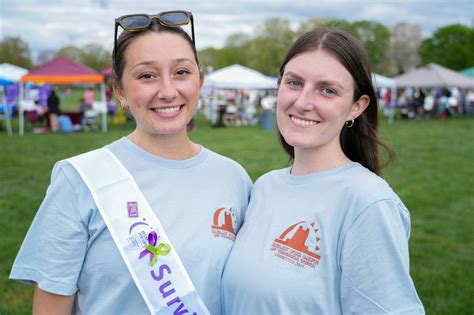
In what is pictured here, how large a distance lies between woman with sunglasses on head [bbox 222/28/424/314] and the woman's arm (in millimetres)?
633

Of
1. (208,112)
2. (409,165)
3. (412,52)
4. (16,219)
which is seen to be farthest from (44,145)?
(412,52)

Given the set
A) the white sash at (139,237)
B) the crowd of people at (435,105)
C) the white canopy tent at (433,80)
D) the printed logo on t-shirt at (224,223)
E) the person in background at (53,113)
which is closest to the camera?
the white sash at (139,237)

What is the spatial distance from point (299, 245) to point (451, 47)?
71.9 metres

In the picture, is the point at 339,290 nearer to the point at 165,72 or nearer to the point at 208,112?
the point at 165,72

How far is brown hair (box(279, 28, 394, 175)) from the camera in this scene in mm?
2088

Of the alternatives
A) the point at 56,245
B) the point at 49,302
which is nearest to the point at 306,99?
the point at 56,245

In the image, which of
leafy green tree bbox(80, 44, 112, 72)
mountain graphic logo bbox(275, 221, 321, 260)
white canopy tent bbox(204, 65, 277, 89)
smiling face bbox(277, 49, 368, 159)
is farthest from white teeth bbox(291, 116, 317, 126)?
leafy green tree bbox(80, 44, 112, 72)

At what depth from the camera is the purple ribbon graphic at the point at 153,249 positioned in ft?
6.87

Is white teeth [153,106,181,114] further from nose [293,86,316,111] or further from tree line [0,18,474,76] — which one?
tree line [0,18,474,76]

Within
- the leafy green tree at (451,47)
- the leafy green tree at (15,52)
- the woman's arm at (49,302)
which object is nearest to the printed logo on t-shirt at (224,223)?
the woman's arm at (49,302)

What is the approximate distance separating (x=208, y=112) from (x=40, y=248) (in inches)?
996

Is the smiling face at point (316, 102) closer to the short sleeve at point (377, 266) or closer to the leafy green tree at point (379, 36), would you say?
the short sleeve at point (377, 266)

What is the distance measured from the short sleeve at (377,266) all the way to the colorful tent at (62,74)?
16.9 metres

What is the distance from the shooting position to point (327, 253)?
1871 millimetres
